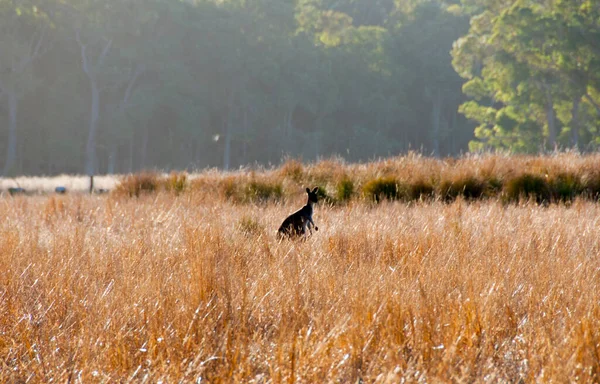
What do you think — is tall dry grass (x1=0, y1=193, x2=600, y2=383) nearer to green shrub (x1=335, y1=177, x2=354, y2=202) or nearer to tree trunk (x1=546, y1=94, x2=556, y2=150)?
green shrub (x1=335, y1=177, x2=354, y2=202)

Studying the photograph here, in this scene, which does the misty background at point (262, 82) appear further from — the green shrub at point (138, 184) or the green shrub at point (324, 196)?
the green shrub at point (324, 196)

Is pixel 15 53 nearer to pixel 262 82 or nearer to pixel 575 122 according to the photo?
pixel 262 82

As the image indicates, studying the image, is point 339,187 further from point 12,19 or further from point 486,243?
point 12,19

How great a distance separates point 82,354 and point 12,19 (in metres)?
39.1

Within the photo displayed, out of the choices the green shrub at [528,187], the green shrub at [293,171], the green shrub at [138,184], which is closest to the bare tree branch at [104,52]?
the green shrub at [138,184]

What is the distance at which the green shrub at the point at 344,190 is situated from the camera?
33.9 ft

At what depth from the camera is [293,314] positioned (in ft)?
11.4

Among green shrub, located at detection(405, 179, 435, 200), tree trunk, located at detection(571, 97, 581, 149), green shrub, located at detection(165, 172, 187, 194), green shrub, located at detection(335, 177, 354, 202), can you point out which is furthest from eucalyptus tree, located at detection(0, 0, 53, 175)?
green shrub, located at detection(405, 179, 435, 200)

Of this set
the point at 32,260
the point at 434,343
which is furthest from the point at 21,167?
the point at 434,343

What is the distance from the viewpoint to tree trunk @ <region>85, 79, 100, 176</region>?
38094mm

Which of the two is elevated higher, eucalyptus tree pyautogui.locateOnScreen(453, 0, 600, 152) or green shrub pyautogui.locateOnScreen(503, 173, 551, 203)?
eucalyptus tree pyautogui.locateOnScreen(453, 0, 600, 152)

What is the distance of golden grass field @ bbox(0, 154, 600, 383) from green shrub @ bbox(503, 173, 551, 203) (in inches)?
179

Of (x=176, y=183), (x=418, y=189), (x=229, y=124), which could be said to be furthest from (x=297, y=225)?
(x=229, y=124)

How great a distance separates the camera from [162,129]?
44188mm
